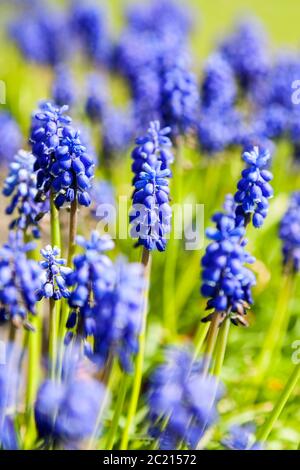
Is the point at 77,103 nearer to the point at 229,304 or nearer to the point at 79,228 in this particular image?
the point at 79,228

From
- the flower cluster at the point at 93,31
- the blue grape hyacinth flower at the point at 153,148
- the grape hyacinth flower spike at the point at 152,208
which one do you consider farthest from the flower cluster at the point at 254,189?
the flower cluster at the point at 93,31

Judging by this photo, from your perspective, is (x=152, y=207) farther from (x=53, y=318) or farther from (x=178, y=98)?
(x=178, y=98)

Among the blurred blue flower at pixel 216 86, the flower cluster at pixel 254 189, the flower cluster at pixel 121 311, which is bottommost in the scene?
the flower cluster at pixel 121 311

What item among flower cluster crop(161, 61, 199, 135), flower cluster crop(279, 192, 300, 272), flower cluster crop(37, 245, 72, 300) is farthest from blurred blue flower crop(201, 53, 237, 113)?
flower cluster crop(37, 245, 72, 300)

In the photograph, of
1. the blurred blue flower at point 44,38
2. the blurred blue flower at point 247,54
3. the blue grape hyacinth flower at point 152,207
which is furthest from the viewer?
the blurred blue flower at point 44,38

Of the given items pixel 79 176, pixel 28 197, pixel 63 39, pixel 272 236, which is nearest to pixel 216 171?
pixel 272 236

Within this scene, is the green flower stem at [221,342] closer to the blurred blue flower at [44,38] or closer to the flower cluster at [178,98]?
the flower cluster at [178,98]
